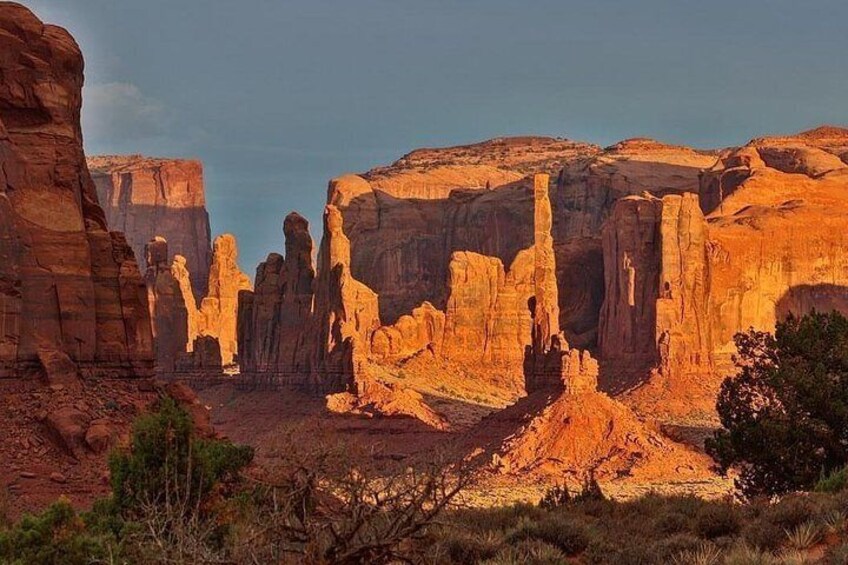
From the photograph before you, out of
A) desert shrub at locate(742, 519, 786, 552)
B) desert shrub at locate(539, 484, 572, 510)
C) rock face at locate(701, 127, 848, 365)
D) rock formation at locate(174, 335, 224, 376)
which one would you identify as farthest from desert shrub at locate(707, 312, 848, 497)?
rock formation at locate(174, 335, 224, 376)

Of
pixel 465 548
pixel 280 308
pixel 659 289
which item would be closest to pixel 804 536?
pixel 465 548

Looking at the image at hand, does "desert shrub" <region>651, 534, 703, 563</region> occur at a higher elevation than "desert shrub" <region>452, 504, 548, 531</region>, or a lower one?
higher

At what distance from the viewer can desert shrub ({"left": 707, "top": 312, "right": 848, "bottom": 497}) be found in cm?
3816

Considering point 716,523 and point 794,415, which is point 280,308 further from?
point 716,523

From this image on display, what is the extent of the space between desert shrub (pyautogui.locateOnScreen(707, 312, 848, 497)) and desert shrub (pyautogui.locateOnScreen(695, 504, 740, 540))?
12456mm

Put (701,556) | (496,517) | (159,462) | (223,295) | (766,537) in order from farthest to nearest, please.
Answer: (223,295)
(496,517)
(159,462)
(766,537)
(701,556)

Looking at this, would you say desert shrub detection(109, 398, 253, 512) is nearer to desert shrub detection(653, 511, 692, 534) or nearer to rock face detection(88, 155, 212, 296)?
desert shrub detection(653, 511, 692, 534)

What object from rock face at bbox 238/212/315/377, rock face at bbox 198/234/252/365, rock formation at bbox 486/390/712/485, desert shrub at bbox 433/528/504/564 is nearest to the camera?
desert shrub at bbox 433/528/504/564

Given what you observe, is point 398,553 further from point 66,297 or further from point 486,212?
point 486,212

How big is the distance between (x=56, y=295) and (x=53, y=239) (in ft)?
4.33

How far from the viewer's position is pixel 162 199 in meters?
178

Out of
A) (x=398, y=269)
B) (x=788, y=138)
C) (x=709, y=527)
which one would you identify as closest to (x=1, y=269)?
(x=709, y=527)

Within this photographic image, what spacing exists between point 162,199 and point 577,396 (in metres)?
122

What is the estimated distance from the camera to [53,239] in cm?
3259
